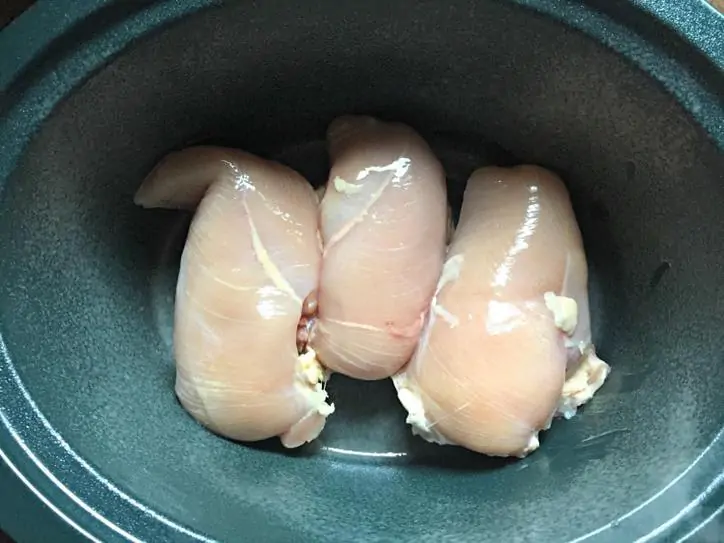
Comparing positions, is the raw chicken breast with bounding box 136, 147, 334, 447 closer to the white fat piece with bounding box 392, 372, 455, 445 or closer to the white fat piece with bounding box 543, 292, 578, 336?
the white fat piece with bounding box 392, 372, 455, 445

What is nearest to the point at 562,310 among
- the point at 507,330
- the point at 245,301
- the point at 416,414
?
the point at 507,330

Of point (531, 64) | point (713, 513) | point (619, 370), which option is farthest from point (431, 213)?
point (713, 513)

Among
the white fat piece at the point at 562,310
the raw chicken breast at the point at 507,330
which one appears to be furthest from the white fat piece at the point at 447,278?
the white fat piece at the point at 562,310

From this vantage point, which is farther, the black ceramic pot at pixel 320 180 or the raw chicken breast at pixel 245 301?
the raw chicken breast at pixel 245 301

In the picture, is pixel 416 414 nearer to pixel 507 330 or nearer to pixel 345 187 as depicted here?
pixel 507 330

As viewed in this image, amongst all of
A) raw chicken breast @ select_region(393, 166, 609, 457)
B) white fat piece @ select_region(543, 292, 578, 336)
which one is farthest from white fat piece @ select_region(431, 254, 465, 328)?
white fat piece @ select_region(543, 292, 578, 336)

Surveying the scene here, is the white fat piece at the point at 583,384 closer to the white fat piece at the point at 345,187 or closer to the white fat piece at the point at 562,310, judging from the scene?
the white fat piece at the point at 562,310
